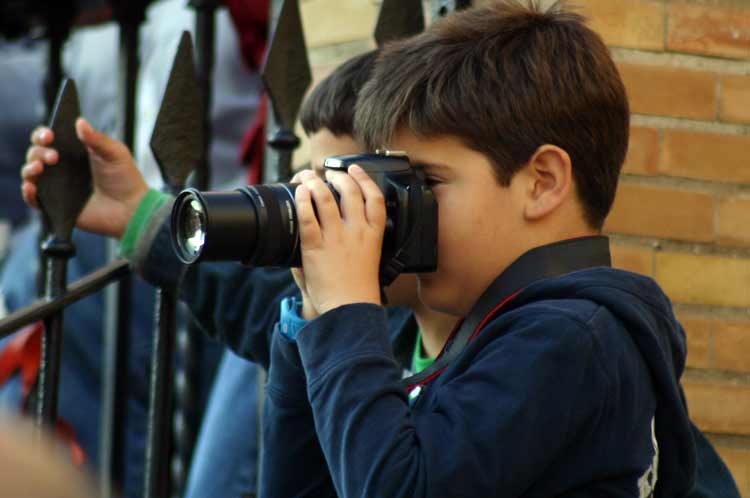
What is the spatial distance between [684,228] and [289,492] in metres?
0.79

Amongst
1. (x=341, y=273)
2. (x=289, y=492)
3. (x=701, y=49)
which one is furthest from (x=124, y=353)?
(x=701, y=49)

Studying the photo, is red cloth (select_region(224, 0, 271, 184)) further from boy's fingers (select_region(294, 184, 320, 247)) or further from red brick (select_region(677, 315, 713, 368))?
boy's fingers (select_region(294, 184, 320, 247))

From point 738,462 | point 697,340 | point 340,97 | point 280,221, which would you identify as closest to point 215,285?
point 340,97

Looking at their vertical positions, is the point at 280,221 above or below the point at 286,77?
below

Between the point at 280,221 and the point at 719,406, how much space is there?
2.88 ft

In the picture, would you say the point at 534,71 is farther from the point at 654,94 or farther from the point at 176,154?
the point at 176,154

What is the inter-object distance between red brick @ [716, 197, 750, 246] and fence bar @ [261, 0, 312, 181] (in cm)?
70

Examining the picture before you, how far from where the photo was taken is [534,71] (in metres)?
1.54

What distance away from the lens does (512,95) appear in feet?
4.99

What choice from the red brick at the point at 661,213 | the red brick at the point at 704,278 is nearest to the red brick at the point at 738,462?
the red brick at the point at 704,278

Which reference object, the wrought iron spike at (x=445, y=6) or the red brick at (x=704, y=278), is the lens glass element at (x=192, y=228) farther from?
the red brick at (x=704, y=278)

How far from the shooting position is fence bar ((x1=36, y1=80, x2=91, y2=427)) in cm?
189

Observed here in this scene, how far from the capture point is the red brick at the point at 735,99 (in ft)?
→ 6.46

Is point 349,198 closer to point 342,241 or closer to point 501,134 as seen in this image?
point 342,241
